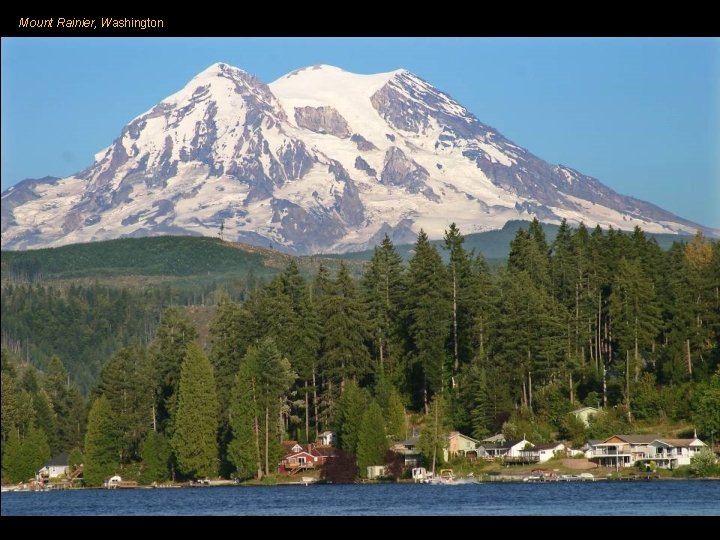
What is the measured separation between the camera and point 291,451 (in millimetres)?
103062

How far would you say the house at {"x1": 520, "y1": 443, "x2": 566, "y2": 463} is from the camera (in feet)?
318

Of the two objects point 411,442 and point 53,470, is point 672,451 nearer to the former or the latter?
point 411,442

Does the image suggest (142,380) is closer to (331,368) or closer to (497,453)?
(331,368)

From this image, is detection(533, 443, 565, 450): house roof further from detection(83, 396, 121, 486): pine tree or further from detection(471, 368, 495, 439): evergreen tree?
detection(83, 396, 121, 486): pine tree

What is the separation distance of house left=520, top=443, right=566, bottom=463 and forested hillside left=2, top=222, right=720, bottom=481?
211 cm

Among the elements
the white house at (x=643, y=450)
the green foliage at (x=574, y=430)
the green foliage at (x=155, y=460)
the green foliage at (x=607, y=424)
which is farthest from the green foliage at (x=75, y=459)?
the white house at (x=643, y=450)

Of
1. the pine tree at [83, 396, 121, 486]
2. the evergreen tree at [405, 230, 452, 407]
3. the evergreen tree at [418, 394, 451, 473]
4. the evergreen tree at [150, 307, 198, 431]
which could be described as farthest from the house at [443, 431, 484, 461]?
the pine tree at [83, 396, 121, 486]

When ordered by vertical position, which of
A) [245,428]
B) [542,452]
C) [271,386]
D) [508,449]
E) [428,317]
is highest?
[428,317]

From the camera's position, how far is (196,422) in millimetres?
100375

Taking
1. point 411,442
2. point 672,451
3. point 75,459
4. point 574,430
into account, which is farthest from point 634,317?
point 75,459

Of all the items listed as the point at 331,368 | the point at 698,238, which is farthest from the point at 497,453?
the point at 698,238

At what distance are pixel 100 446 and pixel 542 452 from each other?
34.4 metres

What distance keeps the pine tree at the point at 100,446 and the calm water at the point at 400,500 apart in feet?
37.7

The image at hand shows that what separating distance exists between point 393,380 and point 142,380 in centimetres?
2009
